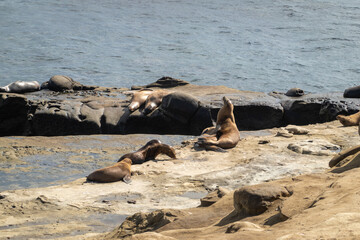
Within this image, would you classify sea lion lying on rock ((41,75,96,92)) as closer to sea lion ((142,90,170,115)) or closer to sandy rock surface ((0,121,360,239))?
sea lion ((142,90,170,115))

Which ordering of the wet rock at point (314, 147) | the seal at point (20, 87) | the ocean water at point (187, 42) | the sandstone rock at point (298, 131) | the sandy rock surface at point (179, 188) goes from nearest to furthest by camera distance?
the sandy rock surface at point (179, 188), the wet rock at point (314, 147), the sandstone rock at point (298, 131), the seal at point (20, 87), the ocean water at point (187, 42)

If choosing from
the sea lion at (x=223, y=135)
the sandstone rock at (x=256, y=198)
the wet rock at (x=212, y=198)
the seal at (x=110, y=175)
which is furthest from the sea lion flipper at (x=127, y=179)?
the sandstone rock at (x=256, y=198)

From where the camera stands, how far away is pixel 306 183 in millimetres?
4969

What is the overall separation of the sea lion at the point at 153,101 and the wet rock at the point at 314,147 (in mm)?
3944

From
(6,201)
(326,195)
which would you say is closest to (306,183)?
(326,195)

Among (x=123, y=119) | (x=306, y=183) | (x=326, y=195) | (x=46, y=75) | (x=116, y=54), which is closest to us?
(x=326, y=195)

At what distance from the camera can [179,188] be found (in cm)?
726

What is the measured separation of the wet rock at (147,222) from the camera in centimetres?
501

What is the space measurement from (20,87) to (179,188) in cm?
864

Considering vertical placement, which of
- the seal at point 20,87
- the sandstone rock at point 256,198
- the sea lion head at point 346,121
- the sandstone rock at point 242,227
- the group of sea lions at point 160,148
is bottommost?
the seal at point 20,87

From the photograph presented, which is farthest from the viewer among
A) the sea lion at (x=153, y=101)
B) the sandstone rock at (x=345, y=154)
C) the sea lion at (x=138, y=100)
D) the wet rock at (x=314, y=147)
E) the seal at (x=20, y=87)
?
the seal at (x=20, y=87)

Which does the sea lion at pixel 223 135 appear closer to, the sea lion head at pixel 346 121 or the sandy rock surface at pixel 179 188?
the sandy rock surface at pixel 179 188

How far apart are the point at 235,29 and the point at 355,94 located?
1614 centimetres

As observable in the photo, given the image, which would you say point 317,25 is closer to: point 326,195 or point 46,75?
point 46,75
